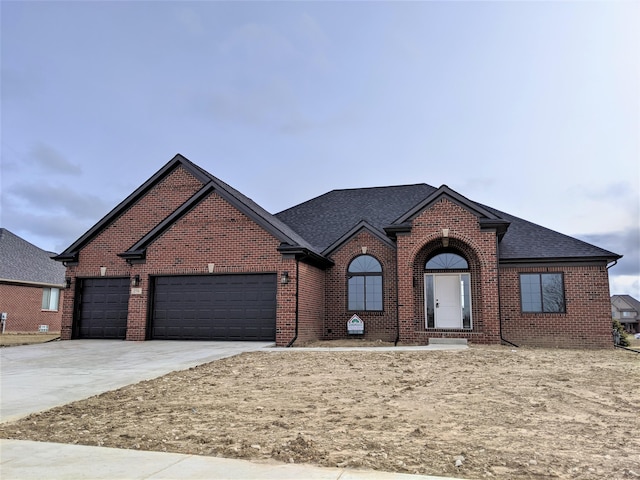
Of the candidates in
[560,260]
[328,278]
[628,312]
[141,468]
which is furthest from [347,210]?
[628,312]

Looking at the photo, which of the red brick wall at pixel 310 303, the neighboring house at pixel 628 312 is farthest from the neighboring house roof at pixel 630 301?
the red brick wall at pixel 310 303

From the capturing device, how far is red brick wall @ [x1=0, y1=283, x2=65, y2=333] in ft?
87.2

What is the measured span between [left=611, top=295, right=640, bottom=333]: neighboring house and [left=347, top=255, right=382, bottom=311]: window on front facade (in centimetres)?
7356

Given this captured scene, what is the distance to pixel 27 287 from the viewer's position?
28.0 meters

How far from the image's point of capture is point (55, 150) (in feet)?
151

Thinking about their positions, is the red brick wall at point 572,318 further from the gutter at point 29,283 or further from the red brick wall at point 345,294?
the gutter at point 29,283

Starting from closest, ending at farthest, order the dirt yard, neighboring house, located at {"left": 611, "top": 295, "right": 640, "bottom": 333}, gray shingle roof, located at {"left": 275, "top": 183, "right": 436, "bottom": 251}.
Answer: the dirt yard < gray shingle roof, located at {"left": 275, "top": 183, "right": 436, "bottom": 251} < neighboring house, located at {"left": 611, "top": 295, "right": 640, "bottom": 333}

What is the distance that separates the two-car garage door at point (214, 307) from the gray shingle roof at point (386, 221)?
4.47 meters

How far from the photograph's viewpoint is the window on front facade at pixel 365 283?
18172 mm

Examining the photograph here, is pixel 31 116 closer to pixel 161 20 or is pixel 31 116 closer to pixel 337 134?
pixel 161 20

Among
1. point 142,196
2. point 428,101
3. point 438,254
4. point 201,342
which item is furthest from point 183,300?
point 428,101

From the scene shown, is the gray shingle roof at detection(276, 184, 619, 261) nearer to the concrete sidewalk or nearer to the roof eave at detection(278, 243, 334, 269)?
the roof eave at detection(278, 243, 334, 269)

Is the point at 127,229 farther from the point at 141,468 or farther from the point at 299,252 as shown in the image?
the point at 141,468

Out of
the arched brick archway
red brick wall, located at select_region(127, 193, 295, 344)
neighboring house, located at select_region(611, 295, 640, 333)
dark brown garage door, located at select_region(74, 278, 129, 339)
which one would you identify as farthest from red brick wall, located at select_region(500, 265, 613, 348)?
neighboring house, located at select_region(611, 295, 640, 333)
